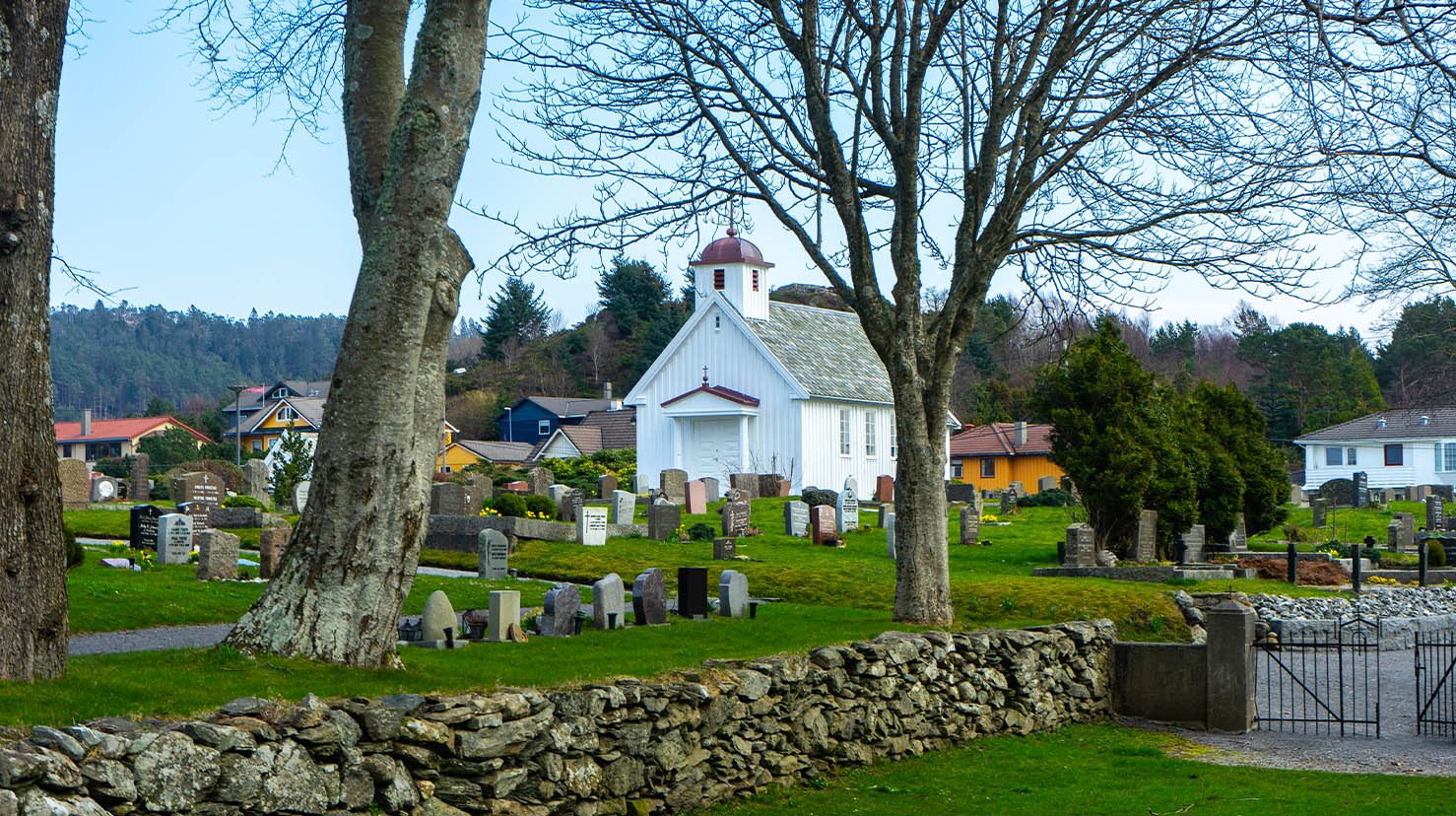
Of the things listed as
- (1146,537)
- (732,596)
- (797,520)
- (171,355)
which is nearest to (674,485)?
(797,520)

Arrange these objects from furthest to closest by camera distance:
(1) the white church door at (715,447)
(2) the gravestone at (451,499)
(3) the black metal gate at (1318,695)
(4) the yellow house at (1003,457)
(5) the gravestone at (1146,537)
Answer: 1. (4) the yellow house at (1003,457)
2. (1) the white church door at (715,447)
3. (2) the gravestone at (451,499)
4. (5) the gravestone at (1146,537)
5. (3) the black metal gate at (1318,695)

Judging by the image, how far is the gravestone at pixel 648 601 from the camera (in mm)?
13883

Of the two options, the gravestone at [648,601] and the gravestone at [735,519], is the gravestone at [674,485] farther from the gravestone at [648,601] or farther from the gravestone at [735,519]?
the gravestone at [648,601]

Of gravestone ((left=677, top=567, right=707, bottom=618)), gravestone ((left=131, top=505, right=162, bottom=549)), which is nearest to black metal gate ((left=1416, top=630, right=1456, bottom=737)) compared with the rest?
gravestone ((left=677, top=567, right=707, bottom=618))

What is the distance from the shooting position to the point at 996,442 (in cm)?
5728

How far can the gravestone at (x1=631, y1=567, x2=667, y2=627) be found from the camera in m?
13.9

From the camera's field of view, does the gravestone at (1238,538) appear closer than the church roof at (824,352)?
Yes

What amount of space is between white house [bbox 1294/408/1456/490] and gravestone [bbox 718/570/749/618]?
52.4 meters

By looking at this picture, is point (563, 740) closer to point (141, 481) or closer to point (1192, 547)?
point (1192, 547)

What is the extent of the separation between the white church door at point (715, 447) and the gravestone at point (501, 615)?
29840mm

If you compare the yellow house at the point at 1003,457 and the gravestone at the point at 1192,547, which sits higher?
the yellow house at the point at 1003,457

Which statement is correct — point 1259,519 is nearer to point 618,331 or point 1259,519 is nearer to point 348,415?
point 348,415

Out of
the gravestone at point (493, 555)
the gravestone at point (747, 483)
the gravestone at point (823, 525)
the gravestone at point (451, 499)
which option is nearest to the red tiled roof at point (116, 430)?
the gravestone at point (747, 483)

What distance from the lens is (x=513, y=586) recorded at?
1734 centimetres
